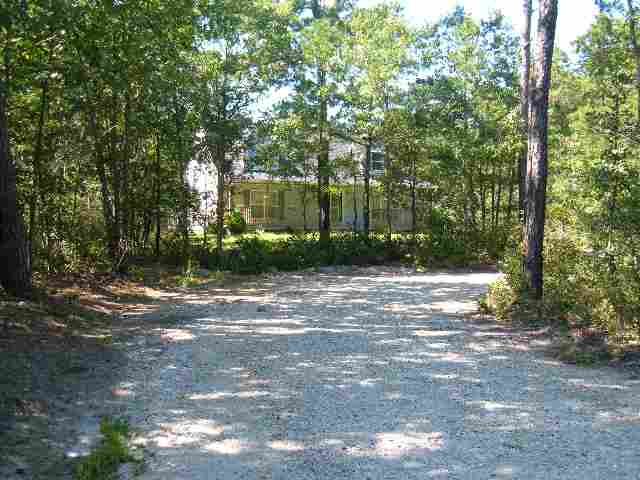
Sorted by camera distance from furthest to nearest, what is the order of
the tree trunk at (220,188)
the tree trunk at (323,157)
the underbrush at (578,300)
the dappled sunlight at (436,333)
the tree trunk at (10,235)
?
the tree trunk at (323,157), the tree trunk at (220,188), the tree trunk at (10,235), the dappled sunlight at (436,333), the underbrush at (578,300)

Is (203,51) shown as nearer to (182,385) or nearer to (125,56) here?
(125,56)

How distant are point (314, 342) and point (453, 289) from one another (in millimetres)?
6329

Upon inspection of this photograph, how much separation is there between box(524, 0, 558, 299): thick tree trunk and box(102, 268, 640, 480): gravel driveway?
1184 millimetres

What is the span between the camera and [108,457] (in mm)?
3908

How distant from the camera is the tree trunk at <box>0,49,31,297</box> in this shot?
28.1 feet

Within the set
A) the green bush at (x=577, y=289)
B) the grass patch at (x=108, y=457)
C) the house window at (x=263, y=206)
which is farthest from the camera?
the house window at (x=263, y=206)

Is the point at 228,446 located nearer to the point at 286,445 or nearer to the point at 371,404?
the point at 286,445

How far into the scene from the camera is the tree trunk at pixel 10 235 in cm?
857

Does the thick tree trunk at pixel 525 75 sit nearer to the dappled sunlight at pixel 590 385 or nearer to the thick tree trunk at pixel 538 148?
the thick tree trunk at pixel 538 148

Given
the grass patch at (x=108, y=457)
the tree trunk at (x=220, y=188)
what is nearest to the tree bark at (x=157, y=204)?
Answer: the tree trunk at (x=220, y=188)

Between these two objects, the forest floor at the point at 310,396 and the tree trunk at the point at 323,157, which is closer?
the forest floor at the point at 310,396

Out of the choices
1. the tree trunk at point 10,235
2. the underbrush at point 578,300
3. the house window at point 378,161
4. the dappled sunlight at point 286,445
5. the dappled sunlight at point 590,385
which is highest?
the house window at point 378,161

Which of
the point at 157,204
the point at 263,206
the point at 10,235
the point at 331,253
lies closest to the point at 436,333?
Result: the point at 10,235

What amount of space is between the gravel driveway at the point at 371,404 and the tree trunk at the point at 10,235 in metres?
2.37
